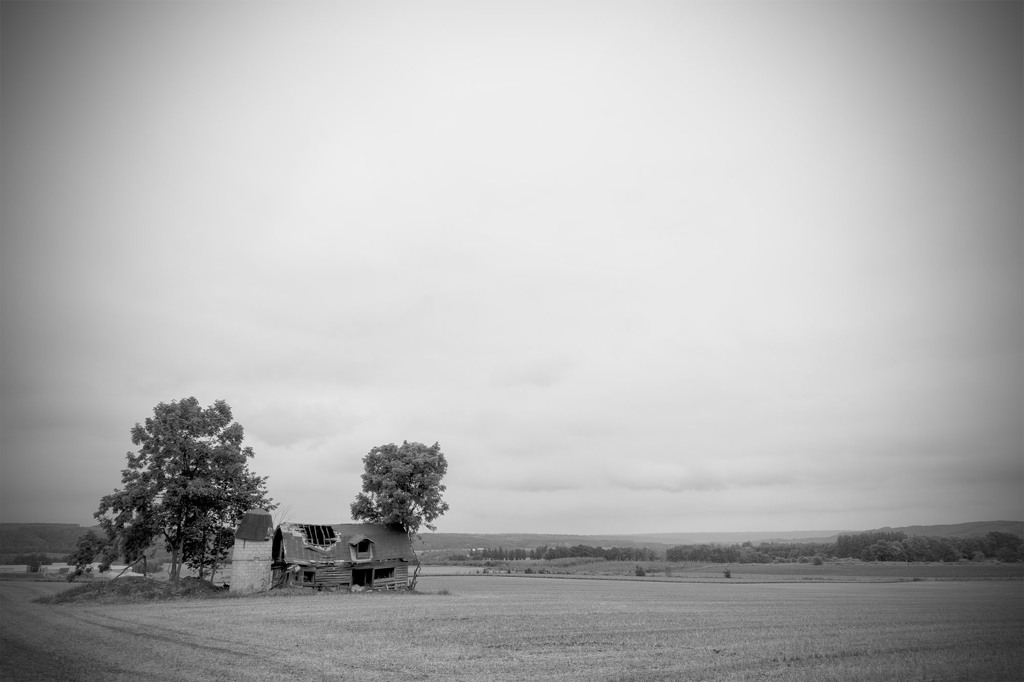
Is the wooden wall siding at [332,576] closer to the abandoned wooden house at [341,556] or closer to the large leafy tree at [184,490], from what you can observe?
the abandoned wooden house at [341,556]

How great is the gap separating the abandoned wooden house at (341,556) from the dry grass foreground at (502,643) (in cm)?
1852

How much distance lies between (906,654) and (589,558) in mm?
A: 147415

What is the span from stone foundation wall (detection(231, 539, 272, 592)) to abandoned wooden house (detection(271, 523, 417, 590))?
122 inches

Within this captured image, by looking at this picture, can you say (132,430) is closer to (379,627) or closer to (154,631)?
(154,631)

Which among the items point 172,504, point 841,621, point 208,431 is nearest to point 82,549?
point 172,504

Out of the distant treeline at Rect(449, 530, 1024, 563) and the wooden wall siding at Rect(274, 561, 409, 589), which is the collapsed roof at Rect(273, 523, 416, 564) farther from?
the distant treeline at Rect(449, 530, 1024, 563)

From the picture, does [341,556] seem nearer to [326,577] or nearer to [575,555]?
[326,577]

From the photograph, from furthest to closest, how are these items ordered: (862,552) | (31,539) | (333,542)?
(862,552), (31,539), (333,542)

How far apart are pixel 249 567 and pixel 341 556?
8.99 m

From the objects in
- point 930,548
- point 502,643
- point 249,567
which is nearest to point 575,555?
point 930,548

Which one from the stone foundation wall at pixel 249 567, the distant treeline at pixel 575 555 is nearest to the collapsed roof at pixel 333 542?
the stone foundation wall at pixel 249 567

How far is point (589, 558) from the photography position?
16038cm

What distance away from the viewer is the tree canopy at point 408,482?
6119cm

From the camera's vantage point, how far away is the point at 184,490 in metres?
49.4
